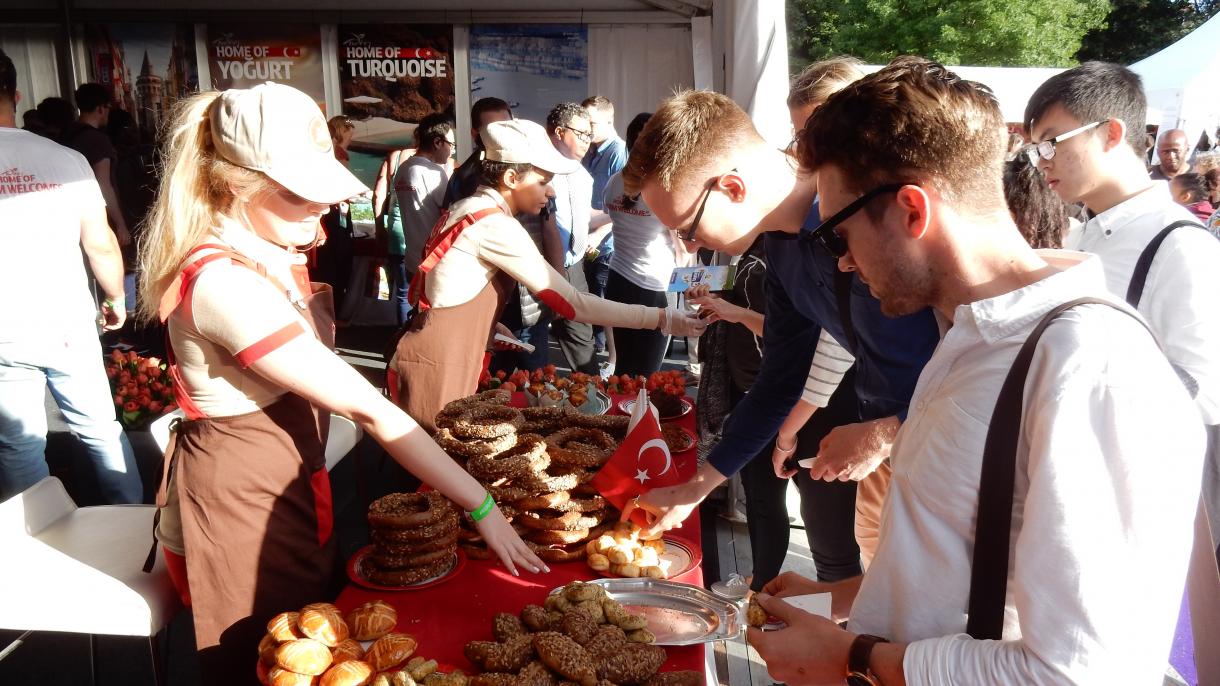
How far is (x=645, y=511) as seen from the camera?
93.7 inches

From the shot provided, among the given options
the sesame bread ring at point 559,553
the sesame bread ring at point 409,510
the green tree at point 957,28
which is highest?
the green tree at point 957,28

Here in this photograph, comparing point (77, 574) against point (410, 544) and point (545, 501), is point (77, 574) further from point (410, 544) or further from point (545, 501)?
point (545, 501)


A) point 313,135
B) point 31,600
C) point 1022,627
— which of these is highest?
point 313,135

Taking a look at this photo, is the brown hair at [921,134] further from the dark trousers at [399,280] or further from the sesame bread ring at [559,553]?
the dark trousers at [399,280]

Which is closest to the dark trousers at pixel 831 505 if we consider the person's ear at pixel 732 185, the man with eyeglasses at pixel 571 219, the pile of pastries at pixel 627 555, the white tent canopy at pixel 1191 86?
the pile of pastries at pixel 627 555

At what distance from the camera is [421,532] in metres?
2.03

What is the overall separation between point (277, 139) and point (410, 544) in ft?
3.38

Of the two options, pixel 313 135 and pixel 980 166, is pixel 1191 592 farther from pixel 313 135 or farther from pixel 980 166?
pixel 313 135

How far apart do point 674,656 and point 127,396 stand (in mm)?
4603

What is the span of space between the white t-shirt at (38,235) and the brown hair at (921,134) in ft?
12.5

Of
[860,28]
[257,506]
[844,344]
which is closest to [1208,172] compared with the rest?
[844,344]

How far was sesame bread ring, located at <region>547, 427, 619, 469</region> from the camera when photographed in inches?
92.5

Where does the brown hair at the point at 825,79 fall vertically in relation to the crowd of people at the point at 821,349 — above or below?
above

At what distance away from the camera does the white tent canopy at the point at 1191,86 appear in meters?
11.9
